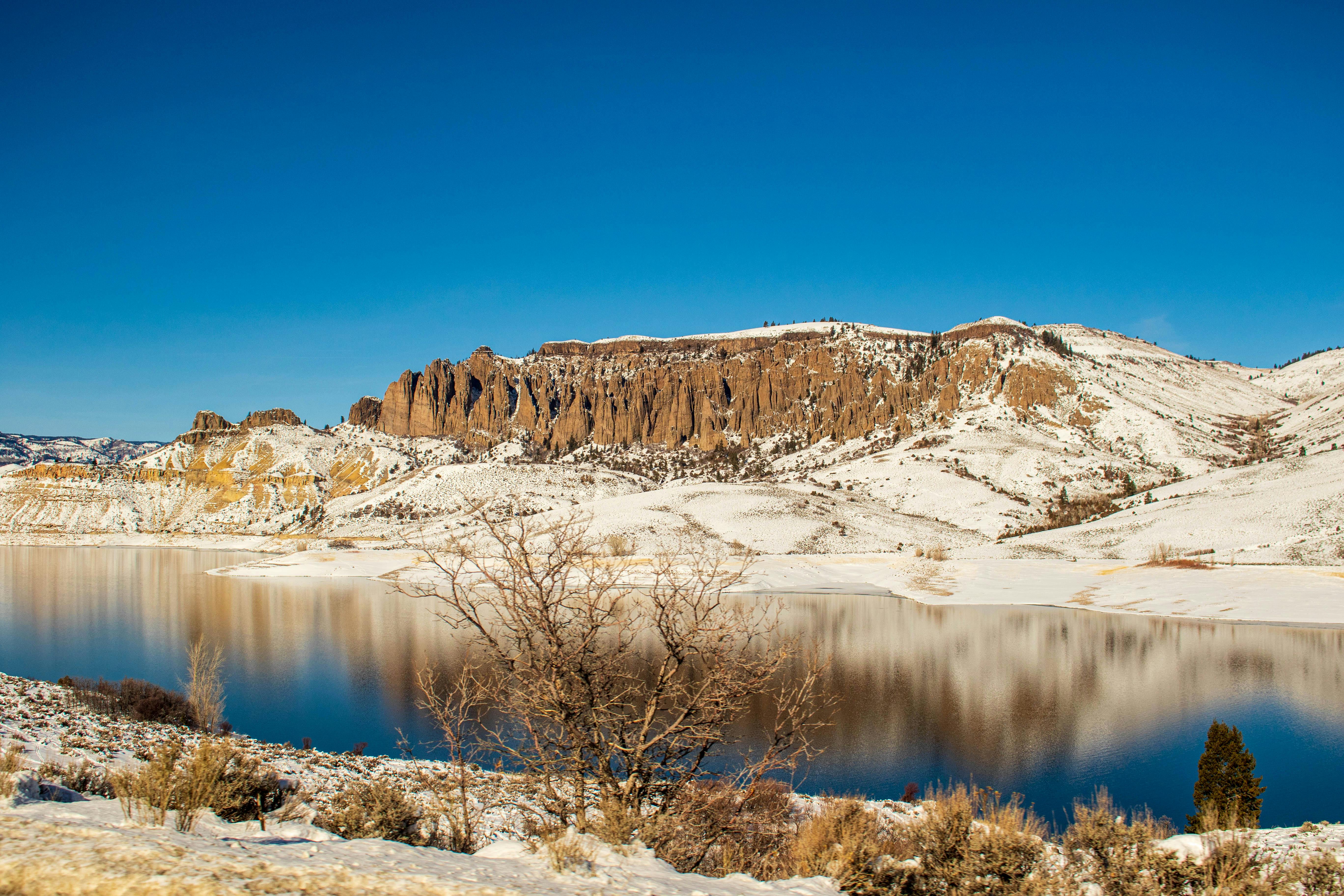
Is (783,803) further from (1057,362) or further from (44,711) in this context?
(1057,362)

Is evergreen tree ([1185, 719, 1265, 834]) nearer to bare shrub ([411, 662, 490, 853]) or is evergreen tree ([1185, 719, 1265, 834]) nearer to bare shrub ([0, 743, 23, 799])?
bare shrub ([411, 662, 490, 853])

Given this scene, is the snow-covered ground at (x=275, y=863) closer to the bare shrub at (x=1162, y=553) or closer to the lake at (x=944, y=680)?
the lake at (x=944, y=680)

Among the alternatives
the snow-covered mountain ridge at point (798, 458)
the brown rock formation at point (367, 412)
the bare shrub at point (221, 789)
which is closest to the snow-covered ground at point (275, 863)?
the bare shrub at point (221, 789)

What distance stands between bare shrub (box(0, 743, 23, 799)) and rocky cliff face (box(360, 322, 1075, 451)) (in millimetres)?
135257

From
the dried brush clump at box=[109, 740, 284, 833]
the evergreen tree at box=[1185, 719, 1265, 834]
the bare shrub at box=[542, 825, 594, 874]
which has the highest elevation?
the dried brush clump at box=[109, 740, 284, 833]

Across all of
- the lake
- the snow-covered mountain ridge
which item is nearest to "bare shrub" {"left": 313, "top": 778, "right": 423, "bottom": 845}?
the lake

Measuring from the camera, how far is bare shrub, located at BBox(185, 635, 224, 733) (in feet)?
69.0

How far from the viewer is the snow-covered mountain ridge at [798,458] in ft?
250

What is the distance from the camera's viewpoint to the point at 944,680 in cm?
2798

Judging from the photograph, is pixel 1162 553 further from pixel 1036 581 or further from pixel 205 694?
pixel 205 694

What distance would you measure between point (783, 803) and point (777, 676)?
1285 cm

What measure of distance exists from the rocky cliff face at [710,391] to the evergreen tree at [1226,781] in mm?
125493

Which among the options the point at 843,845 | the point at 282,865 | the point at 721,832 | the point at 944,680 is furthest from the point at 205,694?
the point at 944,680

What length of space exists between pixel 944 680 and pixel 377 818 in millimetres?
23587
